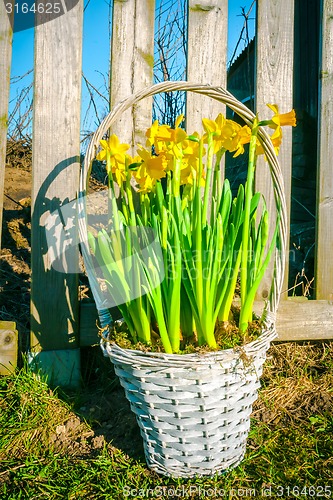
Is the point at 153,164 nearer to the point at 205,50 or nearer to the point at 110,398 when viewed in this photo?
the point at 205,50

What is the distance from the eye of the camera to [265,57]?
1.80 metres

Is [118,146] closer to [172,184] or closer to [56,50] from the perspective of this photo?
[172,184]

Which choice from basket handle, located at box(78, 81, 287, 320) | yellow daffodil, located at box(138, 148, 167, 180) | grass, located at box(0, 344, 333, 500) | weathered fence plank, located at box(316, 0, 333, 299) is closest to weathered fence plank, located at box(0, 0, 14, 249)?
basket handle, located at box(78, 81, 287, 320)

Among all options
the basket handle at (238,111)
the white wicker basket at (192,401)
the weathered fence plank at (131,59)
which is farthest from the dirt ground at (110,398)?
the weathered fence plank at (131,59)

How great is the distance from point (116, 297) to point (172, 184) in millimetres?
395

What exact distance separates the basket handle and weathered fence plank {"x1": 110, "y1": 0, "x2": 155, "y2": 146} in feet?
1.29

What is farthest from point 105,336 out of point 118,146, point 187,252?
point 118,146

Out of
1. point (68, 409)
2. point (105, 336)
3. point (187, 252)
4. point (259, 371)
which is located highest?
point (187, 252)

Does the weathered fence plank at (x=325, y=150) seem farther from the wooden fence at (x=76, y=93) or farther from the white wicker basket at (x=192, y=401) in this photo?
the white wicker basket at (x=192, y=401)

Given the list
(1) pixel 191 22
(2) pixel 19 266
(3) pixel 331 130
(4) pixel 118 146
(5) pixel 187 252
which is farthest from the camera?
(2) pixel 19 266

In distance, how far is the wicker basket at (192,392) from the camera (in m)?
1.15

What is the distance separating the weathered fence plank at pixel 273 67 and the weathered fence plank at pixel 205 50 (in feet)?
0.52

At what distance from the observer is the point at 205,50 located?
175cm

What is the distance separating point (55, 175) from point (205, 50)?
0.81 meters
